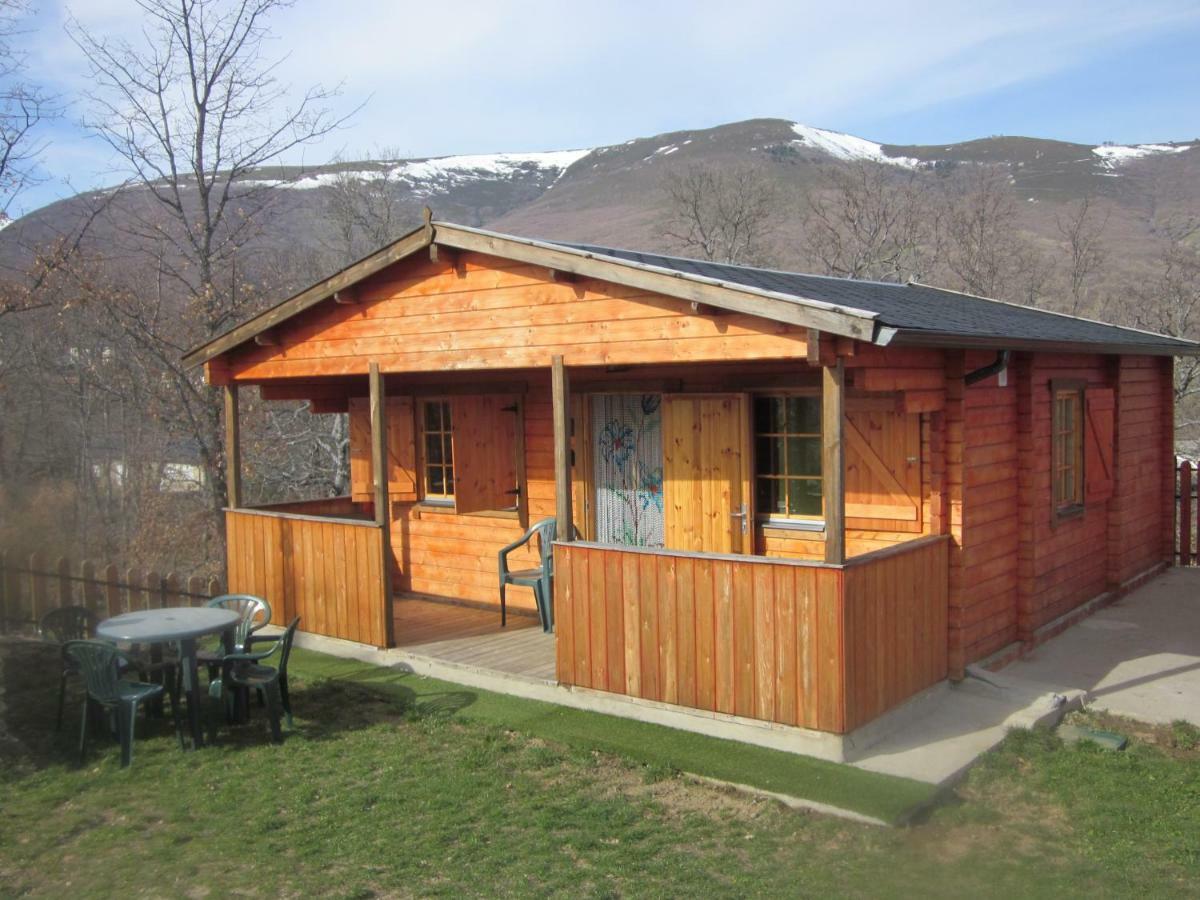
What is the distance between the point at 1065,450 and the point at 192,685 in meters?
7.44

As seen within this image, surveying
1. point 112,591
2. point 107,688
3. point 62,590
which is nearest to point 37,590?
point 62,590

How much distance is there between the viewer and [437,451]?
10742mm

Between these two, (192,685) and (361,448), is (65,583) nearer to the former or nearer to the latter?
(361,448)

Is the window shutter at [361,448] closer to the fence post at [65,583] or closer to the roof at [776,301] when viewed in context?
the roof at [776,301]

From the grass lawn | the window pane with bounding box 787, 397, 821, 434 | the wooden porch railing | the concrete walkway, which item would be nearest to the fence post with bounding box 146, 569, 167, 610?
the grass lawn

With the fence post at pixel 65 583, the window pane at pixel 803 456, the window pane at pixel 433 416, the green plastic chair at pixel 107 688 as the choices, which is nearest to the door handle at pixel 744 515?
the window pane at pixel 803 456

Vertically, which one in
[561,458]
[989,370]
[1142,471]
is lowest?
[1142,471]

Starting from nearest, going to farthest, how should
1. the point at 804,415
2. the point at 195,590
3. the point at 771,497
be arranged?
the point at 804,415 → the point at 771,497 → the point at 195,590

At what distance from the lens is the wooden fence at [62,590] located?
9.99m

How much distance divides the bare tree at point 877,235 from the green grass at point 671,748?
76.0 feet

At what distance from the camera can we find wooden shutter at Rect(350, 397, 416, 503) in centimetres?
1062

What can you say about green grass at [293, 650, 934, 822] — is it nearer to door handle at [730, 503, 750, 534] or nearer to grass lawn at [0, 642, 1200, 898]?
grass lawn at [0, 642, 1200, 898]

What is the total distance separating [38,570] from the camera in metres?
10.1

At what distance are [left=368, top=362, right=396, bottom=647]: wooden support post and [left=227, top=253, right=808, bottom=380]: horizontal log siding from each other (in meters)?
0.22
